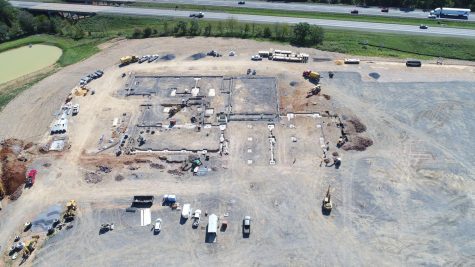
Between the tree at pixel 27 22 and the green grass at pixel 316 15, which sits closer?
the green grass at pixel 316 15

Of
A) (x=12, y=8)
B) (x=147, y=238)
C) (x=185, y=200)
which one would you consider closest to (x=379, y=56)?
(x=185, y=200)

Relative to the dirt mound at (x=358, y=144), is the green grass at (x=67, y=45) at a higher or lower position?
higher

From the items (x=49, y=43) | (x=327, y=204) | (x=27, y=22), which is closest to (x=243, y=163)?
(x=327, y=204)

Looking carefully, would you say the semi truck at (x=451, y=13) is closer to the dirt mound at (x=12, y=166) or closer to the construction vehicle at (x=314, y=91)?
the construction vehicle at (x=314, y=91)

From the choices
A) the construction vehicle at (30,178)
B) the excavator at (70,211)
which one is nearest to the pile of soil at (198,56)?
the construction vehicle at (30,178)

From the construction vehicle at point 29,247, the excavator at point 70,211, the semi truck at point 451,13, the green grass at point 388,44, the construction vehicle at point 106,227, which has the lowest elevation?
the construction vehicle at point 29,247

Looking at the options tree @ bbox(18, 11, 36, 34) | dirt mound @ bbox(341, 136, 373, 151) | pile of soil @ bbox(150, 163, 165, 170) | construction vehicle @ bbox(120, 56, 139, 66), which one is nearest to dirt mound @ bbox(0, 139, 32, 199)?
pile of soil @ bbox(150, 163, 165, 170)

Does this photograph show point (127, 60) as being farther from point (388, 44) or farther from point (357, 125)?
point (388, 44)
